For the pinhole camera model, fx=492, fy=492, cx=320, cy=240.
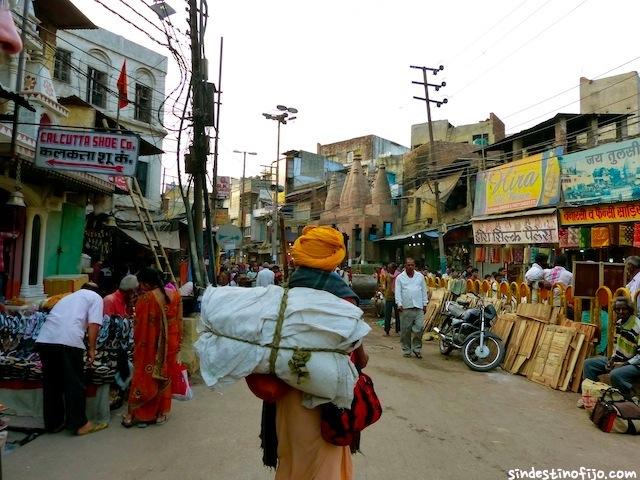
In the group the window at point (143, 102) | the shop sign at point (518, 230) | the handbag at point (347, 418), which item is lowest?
the handbag at point (347, 418)

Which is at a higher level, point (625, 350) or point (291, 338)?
point (291, 338)

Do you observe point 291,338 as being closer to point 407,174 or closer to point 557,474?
point 557,474

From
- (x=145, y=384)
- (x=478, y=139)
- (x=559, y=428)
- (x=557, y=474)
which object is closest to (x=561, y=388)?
(x=559, y=428)

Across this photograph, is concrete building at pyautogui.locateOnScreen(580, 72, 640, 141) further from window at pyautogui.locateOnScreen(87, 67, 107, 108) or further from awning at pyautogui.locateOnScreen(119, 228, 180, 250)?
window at pyautogui.locateOnScreen(87, 67, 107, 108)

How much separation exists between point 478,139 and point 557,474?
3946 centimetres

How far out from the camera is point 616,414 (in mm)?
5172

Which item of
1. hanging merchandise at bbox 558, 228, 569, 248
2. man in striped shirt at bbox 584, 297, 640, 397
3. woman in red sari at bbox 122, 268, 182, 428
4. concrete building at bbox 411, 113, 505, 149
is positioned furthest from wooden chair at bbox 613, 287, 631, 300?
concrete building at bbox 411, 113, 505, 149

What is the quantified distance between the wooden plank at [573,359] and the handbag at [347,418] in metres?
5.84

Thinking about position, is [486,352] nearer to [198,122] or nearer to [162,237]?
[198,122]

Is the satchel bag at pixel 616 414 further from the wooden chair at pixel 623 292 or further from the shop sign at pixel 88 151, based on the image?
the shop sign at pixel 88 151

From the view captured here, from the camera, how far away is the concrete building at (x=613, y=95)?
27891 mm

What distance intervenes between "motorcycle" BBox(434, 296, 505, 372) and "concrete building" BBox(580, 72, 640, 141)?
2353cm

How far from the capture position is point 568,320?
7.89m

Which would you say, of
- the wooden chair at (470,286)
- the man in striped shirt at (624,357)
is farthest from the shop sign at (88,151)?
the wooden chair at (470,286)
